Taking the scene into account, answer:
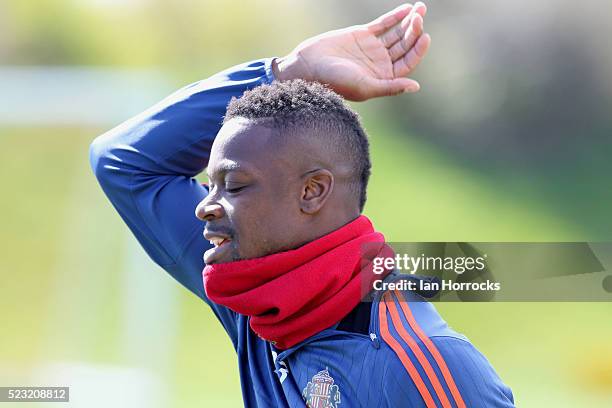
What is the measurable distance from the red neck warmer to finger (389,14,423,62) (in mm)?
617

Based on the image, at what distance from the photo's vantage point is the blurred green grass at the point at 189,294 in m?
4.93

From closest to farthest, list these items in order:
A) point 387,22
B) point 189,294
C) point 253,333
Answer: point 253,333 → point 387,22 → point 189,294

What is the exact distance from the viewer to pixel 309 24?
776cm

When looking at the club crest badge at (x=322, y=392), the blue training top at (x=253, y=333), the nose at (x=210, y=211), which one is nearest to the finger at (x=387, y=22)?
the blue training top at (x=253, y=333)

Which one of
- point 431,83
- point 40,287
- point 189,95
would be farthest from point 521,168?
point 189,95

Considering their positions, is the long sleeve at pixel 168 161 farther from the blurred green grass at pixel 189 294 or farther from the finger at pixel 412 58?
the blurred green grass at pixel 189 294

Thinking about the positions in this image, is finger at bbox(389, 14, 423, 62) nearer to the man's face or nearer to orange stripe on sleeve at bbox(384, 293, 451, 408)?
the man's face

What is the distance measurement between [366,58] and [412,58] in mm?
A: 106

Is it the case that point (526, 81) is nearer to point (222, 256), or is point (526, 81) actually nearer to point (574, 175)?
point (574, 175)

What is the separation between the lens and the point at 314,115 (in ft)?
5.43

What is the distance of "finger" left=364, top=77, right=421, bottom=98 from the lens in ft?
6.54

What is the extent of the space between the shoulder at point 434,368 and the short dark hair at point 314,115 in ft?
0.96

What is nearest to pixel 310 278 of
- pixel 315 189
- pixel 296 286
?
pixel 296 286

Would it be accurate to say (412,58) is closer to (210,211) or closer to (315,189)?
(315,189)
